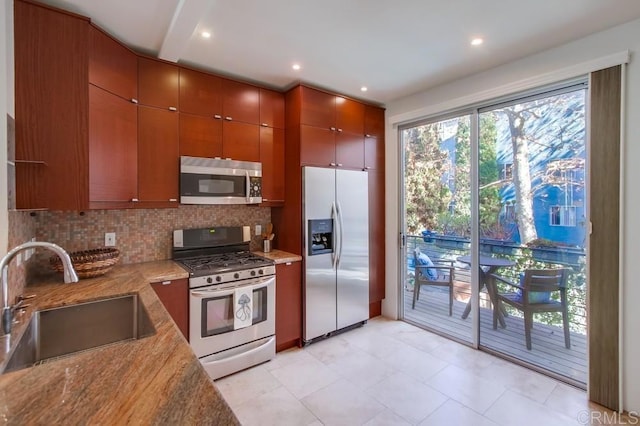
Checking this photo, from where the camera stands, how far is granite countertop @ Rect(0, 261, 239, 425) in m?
0.78

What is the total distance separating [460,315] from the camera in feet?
11.0

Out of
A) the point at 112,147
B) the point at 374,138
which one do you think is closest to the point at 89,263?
the point at 112,147

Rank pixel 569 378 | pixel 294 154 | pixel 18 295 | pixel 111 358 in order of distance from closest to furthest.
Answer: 1. pixel 111 358
2. pixel 18 295
3. pixel 569 378
4. pixel 294 154

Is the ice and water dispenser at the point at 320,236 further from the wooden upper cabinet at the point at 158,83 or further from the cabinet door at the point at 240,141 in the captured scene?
the wooden upper cabinet at the point at 158,83

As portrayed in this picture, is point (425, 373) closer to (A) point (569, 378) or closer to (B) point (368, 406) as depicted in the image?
(B) point (368, 406)

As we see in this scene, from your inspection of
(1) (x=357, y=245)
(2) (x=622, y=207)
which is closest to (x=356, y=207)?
(1) (x=357, y=245)

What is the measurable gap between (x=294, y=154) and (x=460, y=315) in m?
2.56

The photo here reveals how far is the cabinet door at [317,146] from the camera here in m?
3.10

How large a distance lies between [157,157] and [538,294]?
11.7 feet

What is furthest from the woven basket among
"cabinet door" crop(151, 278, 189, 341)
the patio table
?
the patio table

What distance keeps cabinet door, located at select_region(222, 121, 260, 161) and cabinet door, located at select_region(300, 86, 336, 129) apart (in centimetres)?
52

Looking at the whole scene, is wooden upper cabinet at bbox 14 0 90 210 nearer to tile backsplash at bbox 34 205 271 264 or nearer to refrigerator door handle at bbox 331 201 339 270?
tile backsplash at bbox 34 205 271 264

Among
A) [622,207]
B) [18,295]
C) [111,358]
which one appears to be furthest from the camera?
[622,207]

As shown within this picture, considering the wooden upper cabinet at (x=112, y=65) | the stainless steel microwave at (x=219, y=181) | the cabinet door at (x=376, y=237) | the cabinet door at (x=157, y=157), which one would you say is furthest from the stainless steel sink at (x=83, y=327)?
the cabinet door at (x=376, y=237)
